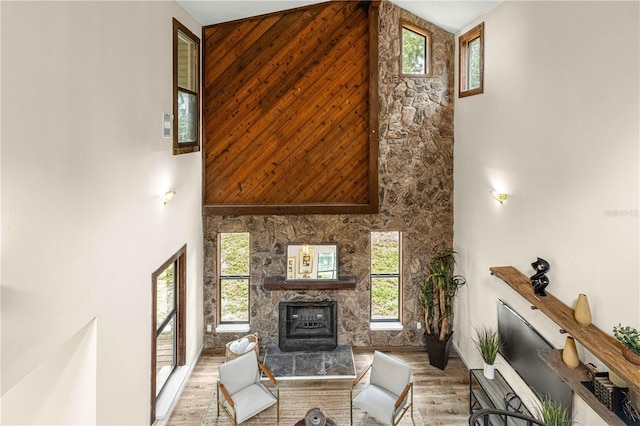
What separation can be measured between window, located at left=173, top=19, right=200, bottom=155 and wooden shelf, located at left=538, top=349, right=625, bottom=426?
455cm

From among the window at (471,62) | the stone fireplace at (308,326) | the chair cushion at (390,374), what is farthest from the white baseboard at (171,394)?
the window at (471,62)

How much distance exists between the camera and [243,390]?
5.48m

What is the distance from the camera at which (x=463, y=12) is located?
6.16m

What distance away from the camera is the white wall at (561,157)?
131 inches

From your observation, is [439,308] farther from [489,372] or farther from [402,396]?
[402,396]

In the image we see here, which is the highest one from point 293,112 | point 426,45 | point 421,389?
point 426,45

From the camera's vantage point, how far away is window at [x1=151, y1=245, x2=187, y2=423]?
5063 mm

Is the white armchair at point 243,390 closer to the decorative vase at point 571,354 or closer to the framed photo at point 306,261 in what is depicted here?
the framed photo at point 306,261

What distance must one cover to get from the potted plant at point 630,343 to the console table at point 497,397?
6.06 ft

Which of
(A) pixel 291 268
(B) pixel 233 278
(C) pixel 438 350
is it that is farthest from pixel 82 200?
(C) pixel 438 350

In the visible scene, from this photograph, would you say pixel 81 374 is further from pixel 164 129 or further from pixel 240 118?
pixel 240 118

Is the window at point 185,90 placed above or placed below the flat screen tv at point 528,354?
above

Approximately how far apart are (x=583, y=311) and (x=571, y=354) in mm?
429

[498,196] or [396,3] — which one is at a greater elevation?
[396,3]
